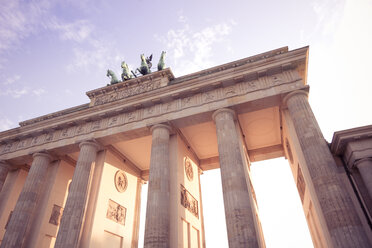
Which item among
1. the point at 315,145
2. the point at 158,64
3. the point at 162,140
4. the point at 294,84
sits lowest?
the point at 315,145

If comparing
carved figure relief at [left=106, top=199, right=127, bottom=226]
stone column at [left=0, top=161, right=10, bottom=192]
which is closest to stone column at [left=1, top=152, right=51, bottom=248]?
stone column at [left=0, top=161, right=10, bottom=192]

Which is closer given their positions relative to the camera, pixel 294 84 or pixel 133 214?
pixel 294 84

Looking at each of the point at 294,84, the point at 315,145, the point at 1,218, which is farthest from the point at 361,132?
the point at 1,218

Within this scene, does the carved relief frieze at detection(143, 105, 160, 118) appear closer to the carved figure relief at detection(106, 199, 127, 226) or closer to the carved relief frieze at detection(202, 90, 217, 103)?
the carved relief frieze at detection(202, 90, 217, 103)

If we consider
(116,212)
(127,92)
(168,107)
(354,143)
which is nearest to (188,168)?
(168,107)

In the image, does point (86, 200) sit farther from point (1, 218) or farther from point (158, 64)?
point (158, 64)

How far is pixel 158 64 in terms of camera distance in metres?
21.7

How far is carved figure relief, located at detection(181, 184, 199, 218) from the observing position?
15.6 m

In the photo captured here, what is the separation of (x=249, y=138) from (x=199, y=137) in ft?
13.8

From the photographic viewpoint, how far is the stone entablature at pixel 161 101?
15148 mm

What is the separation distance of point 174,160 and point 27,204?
10619 mm

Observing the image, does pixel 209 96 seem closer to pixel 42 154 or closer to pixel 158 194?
pixel 158 194

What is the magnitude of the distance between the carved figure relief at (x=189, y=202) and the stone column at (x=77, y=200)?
637 centimetres

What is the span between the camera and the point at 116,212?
1836cm
